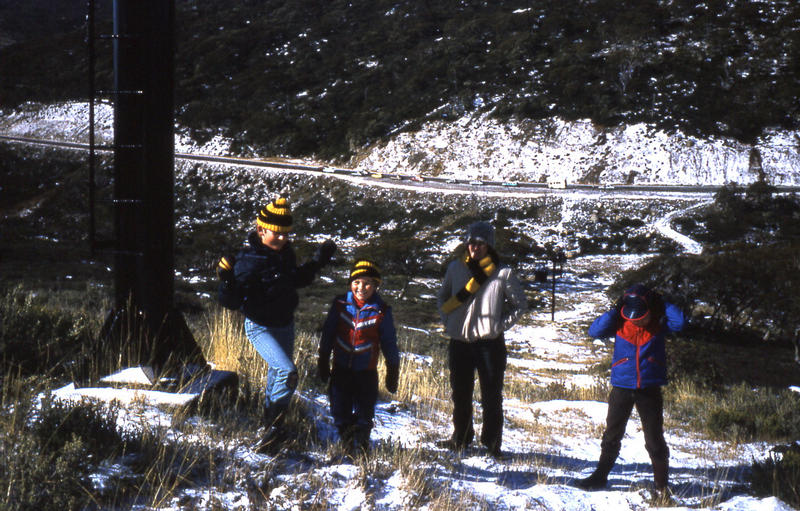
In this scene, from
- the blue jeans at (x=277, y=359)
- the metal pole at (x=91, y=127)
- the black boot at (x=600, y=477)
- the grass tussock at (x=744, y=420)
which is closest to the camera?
the blue jeans at (x=277, y=359)

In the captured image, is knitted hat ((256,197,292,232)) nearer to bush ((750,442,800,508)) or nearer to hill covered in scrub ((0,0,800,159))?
bush ((750,442,800,508))

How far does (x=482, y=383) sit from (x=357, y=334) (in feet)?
4.10

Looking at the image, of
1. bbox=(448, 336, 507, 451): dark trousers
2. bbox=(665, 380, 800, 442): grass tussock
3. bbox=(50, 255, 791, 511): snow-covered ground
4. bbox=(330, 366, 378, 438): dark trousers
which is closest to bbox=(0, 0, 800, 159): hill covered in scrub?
bbox=(665, 380, 800, 442): grass tussock

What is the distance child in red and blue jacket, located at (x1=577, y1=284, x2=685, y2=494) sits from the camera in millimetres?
4336

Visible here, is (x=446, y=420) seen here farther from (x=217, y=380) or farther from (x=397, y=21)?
(x=397, y=21)

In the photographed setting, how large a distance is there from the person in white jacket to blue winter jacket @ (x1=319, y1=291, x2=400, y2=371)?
0.71 meters

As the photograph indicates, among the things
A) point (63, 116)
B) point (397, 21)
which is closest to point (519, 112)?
point (397, 21)

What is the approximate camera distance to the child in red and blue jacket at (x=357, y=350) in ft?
14.1

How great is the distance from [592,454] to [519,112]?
5212 cm

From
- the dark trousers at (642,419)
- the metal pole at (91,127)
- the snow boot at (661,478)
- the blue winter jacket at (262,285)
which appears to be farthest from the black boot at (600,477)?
the metal pole at (91,127)

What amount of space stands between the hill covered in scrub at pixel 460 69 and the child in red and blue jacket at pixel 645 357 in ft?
165

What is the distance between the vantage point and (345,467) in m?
4.00

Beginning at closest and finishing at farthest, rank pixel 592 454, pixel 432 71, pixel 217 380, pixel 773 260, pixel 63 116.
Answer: pixel 217 380 < pixel 592 454 < pixel 773 260 < pixel 432 71 < pixel 63 116

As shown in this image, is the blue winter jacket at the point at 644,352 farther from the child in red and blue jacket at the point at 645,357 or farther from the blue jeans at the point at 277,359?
the blue jeans at the point at 277,359
